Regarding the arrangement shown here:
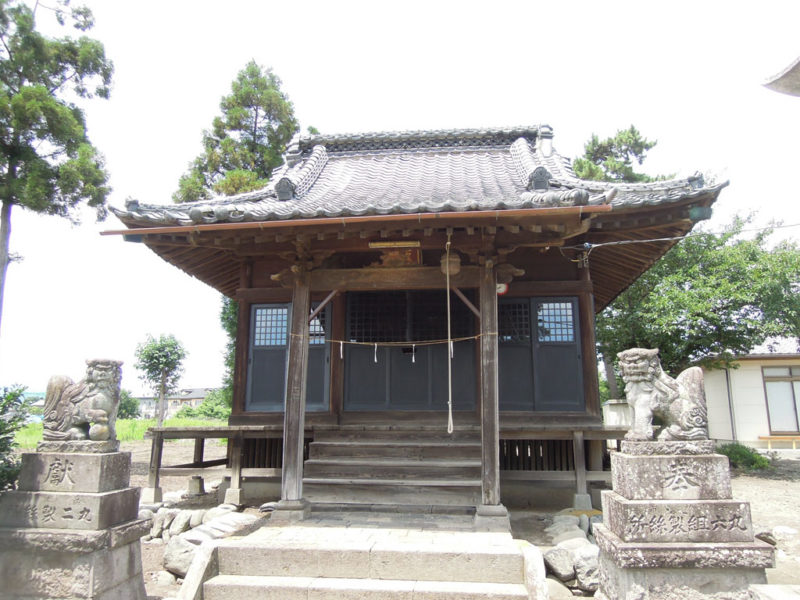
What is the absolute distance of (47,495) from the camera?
4.51m

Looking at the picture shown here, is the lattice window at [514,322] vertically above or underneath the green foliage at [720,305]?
underneath

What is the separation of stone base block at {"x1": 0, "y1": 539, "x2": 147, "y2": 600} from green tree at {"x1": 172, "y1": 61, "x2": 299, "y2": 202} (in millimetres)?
15470

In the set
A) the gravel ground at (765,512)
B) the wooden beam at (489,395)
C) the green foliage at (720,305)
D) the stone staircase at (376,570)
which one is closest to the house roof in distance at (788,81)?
the wooden beam at (489,395)

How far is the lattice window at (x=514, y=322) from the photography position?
848 centimetres

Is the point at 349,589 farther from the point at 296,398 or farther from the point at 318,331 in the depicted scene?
the point at 318,331

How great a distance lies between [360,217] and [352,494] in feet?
12.4

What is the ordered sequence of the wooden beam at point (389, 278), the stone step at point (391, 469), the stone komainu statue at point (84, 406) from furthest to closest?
the stone step at point (391, 469) < the wooden beam at point (389, 278) < the stone komainu statue at point (84, 406)

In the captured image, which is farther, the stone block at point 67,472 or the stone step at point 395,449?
the stone step at point 395,449

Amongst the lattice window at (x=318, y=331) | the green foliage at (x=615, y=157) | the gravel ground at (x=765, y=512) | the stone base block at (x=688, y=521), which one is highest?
the green foliage at (x=615, y=157)

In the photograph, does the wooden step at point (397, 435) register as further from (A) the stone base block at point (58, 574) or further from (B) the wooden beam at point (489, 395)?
(A) the stone base block at point (58, 574)

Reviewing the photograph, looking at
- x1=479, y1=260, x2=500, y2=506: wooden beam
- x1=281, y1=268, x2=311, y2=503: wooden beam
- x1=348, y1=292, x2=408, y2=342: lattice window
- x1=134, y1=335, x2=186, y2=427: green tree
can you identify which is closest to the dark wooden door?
x1=348, y1=292, x2=408, y2=342: lattice window

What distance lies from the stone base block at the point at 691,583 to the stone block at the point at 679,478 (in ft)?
1.66

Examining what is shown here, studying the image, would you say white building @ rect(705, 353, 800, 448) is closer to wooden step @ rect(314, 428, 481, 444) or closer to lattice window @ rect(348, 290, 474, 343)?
lattice window @ rect(348, 290, 474, 343)

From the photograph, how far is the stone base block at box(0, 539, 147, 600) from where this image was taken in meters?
4.29
